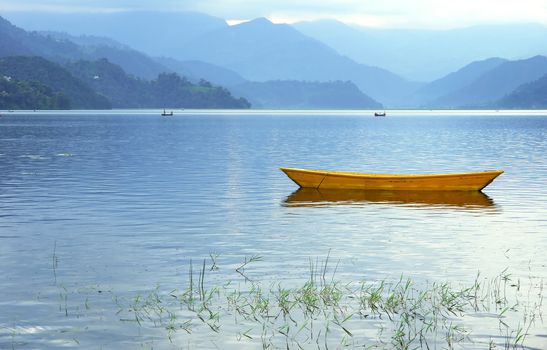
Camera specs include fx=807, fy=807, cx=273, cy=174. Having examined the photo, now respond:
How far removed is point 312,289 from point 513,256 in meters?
9.64

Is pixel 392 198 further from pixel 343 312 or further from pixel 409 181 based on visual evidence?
pixel 343 312

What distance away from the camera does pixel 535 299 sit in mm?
22453

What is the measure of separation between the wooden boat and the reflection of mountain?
1.06 feet

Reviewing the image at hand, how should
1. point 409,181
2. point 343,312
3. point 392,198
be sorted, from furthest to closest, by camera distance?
point 409,181
point 392,198
point 343,312

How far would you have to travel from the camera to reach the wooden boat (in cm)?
4900

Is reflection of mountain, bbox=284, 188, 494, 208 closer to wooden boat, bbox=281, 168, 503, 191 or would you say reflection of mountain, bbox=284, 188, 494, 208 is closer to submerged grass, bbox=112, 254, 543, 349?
wooden boat, bbox=281, 168, 503, 191

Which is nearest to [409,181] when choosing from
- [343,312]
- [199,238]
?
[199,238]

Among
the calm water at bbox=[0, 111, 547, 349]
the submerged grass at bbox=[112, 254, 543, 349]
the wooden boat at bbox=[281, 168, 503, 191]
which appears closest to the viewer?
the submerged grass at bbox=[112, 254, 543, 349]

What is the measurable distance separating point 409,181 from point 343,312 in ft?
94.4

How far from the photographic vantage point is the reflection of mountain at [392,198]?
45344 millimetres

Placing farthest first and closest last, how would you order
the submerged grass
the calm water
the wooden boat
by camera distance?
1. the wooden boat
2. the calm water
3. the submerged grass

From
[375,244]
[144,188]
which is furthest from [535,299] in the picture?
[144,188]

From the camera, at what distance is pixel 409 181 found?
4897cm

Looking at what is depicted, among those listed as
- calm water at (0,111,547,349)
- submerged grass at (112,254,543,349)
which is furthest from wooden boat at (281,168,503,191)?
submerged grass at (112,254,543,349)
